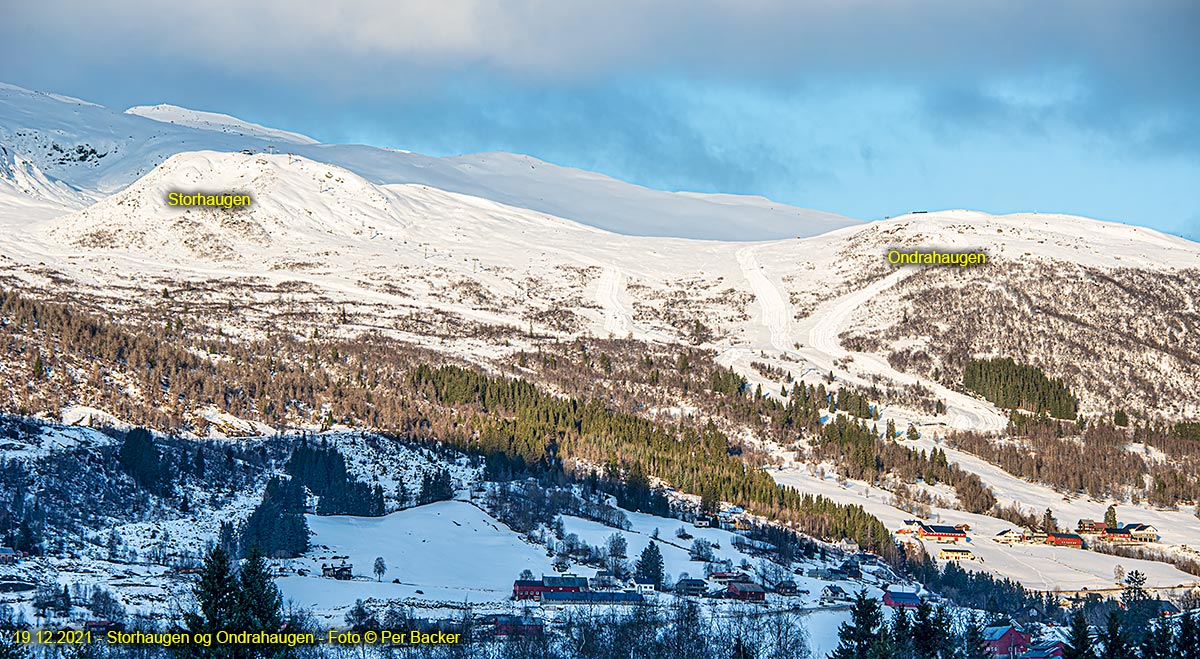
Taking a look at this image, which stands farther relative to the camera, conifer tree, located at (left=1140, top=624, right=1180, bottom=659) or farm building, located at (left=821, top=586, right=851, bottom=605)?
farm building, located at (left=821, top=586, right=851, bottom=605)

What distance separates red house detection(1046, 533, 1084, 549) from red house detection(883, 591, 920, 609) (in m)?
51.3

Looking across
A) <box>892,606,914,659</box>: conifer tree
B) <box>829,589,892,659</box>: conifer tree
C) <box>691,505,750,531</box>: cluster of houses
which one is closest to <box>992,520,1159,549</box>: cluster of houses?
<box>691,505,750,531</box>: cluster of houses

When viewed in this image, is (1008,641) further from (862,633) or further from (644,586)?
(644,586)

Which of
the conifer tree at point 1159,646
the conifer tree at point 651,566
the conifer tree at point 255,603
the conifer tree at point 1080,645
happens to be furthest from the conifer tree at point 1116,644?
the conifer tree at point 651,566

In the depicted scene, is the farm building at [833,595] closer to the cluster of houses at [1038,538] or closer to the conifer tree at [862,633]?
the conifer tree at [862,633]

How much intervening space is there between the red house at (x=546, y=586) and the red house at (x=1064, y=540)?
7342 cm

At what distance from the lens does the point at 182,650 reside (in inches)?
2265

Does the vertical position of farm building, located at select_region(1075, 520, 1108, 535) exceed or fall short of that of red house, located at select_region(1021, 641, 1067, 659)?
it exceeds it

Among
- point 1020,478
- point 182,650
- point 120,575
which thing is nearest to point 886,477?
point 1020,478

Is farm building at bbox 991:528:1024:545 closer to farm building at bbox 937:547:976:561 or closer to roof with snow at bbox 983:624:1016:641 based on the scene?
farm building at bbox 937:547:976:561

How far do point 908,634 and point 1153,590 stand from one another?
215 feet

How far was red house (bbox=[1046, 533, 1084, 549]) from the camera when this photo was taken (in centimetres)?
16175

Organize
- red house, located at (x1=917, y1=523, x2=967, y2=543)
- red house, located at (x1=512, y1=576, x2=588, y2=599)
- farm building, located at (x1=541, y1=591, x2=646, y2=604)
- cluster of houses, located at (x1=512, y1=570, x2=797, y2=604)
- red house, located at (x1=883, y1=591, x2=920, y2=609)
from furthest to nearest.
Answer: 1. red house, located at (x1=917, y1=523, x2=967, y2=543)
2. red house, located at (x1=883, y1=591, x2=920, y2=609)
3. red house, located at (x1=512, y1=576, x2=588, y2=599)
4. cluster of houses, located at (x1=512, y1=570, x2=797, y2=604)
5. farm building, located at (x1=541, y1=591, x2=646, y2=604)

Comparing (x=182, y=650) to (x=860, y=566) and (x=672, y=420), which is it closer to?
(x=860, y=566)
